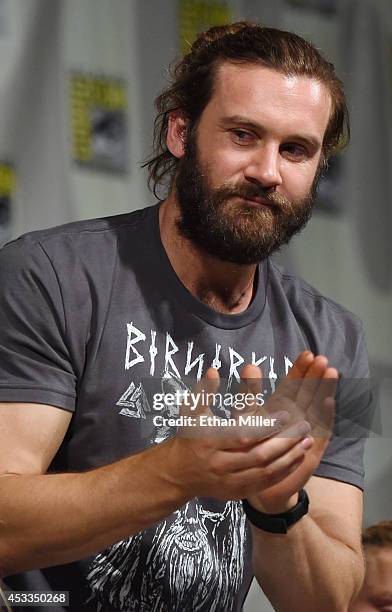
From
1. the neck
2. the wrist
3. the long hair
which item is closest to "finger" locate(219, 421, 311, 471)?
the wrist

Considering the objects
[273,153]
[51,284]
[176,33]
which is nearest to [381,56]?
[176,33]

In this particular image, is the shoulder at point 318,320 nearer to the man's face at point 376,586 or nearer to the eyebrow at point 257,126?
the eyebrow at point 257,126

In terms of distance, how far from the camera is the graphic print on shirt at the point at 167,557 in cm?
130

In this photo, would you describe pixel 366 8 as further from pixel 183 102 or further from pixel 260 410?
pixel 260 410

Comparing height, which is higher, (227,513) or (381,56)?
(381,56)

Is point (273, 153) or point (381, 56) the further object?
point (381, 56)

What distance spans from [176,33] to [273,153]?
3.19 ft

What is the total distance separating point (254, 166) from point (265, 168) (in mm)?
13

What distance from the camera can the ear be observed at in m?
1.51

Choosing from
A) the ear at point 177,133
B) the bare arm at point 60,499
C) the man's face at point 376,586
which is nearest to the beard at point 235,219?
the ear at point 177,133

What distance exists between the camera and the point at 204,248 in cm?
139

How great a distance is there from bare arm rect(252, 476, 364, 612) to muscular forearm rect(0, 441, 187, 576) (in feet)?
0.58

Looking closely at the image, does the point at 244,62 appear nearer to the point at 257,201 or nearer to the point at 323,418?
the point at 257,201

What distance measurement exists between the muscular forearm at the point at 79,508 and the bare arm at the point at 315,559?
175 mm
